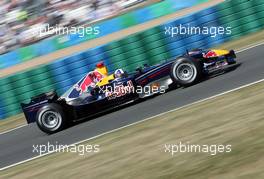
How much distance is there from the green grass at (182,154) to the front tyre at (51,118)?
191 cm

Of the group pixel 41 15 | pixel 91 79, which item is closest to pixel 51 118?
pixel 91 79

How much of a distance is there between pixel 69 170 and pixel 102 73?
3.69 metres

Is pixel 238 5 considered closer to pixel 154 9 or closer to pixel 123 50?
pixel 123 50

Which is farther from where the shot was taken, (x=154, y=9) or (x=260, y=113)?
(x=154, y=9)

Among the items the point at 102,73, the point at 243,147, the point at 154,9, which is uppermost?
the point at 154,9

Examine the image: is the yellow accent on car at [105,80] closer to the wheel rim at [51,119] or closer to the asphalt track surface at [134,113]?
the asphalt track surface at [134,113]

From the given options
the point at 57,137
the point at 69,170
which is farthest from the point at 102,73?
the point at 69,170

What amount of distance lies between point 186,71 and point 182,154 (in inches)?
Result: 162

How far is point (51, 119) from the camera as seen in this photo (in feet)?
37.6

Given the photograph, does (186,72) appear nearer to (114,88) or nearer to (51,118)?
(114,88)

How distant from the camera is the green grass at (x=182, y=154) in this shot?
21.0ft

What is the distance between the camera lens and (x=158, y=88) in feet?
37.5
